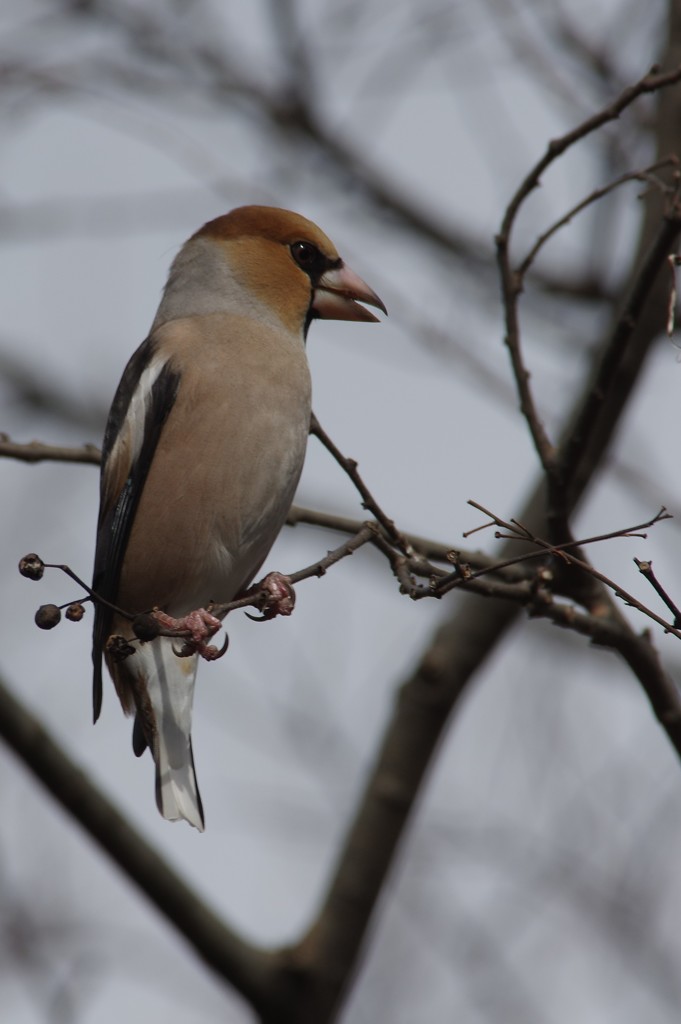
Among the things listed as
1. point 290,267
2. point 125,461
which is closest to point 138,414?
point 125,461

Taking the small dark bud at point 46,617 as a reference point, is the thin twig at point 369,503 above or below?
above

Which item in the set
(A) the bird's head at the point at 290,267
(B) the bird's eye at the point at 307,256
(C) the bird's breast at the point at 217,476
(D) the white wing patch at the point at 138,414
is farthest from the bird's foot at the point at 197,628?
(B) the bird's eye at the point at 307,256

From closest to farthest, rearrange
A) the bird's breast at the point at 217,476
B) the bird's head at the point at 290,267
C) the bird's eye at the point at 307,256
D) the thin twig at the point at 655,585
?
the thin twig at the point at 655,585 < the bird's breast at the point at 217,476 < the bird's head at the point at 290,267 < the bird's eye at the point at 307,256

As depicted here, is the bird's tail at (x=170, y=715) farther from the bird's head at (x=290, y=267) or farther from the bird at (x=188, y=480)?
the bird's head at (x=290, y=267)

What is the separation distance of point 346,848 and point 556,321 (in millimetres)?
3134

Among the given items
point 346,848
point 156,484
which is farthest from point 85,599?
point 346,848

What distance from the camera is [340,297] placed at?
4.24m

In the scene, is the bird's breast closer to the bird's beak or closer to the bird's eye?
the bird's beak

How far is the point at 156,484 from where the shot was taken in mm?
3688

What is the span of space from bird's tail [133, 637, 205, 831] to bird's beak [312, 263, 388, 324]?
4.15ft

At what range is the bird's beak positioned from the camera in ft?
13.8

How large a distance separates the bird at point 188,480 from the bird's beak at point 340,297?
3 centimetres

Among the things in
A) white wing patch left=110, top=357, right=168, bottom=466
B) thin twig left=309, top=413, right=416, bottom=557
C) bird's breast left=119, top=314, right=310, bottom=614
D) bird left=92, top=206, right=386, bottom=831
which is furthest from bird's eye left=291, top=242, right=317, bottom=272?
thin twig left=309, top=413, right=416, bottom=557

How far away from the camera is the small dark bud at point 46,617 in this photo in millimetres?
2570
